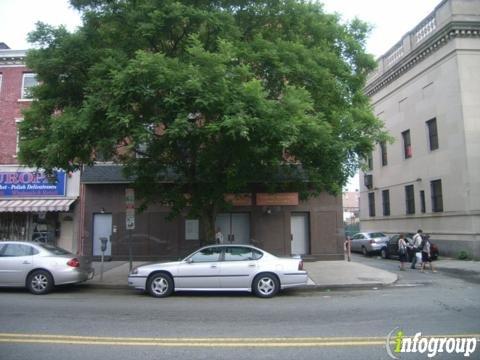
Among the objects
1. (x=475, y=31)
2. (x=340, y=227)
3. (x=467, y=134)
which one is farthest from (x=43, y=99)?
(x=475, y=31)

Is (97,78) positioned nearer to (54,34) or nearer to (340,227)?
(54,34)

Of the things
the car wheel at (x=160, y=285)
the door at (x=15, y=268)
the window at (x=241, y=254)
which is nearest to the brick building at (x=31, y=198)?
the door at (x=15, y=268)

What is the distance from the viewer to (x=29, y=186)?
2080cm

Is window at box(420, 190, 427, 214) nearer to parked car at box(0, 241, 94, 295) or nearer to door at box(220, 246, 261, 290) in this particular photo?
door at box(220, 246, 261, 290)

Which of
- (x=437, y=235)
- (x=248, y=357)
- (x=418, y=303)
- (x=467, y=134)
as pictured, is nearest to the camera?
(x=248, y=357)

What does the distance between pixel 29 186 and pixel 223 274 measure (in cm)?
1399

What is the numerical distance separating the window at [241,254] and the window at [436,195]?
16.4 metres

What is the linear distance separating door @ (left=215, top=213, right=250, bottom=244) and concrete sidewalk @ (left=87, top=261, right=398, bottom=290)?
3363 millimetres

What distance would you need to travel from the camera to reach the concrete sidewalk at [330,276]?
13.2 meters

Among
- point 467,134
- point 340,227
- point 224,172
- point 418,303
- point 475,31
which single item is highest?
point 475,31

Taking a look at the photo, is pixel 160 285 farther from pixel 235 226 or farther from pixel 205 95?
pixel 235 226

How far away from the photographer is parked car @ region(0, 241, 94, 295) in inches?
469

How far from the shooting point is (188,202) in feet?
44.6

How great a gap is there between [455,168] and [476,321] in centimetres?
1635
